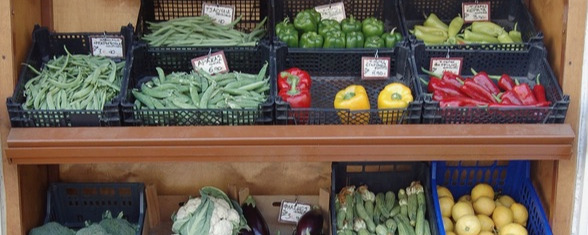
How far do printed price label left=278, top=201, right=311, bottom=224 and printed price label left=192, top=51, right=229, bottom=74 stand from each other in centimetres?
71

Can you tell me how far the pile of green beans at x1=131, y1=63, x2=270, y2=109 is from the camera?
8.14ft

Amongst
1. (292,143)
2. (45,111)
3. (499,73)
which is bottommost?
(292,143)

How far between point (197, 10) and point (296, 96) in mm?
760

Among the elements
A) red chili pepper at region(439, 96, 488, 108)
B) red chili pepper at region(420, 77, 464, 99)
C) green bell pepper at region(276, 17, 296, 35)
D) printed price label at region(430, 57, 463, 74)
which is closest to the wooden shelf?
red chili pepper at region(439, 96, 488, 108)

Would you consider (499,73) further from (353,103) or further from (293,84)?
(293,84)

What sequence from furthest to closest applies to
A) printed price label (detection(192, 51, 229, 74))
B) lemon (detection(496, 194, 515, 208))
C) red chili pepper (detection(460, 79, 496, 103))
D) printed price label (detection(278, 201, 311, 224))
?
printed price label (detection(278, 201, 311, 224))
lemon (detection(496, 194, 515, 208))
printed price label (detection(192, 51, 229, 74))
red chili pepper (detection(460, 79, 496, 103))

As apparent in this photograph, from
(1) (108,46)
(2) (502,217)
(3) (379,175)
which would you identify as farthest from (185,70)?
(2) (502,217)

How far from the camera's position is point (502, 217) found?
282 centimetres

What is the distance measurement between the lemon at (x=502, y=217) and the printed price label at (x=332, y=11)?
3.46 feet

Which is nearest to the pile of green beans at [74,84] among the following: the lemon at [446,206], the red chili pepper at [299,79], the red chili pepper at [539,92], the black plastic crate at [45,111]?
the black plastic crate at [45,111]

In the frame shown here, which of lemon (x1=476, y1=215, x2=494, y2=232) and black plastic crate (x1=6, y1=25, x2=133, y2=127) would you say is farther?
lemon (x1=476, y1=215, x2=494, y2=232)

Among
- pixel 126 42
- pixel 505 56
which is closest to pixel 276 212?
pixel 126 42

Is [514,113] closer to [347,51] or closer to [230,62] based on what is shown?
[347,51]

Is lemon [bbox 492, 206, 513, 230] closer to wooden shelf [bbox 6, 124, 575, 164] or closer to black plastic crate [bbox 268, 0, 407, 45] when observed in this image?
wooden shelf [bbox 6, 124, 575, 164]
